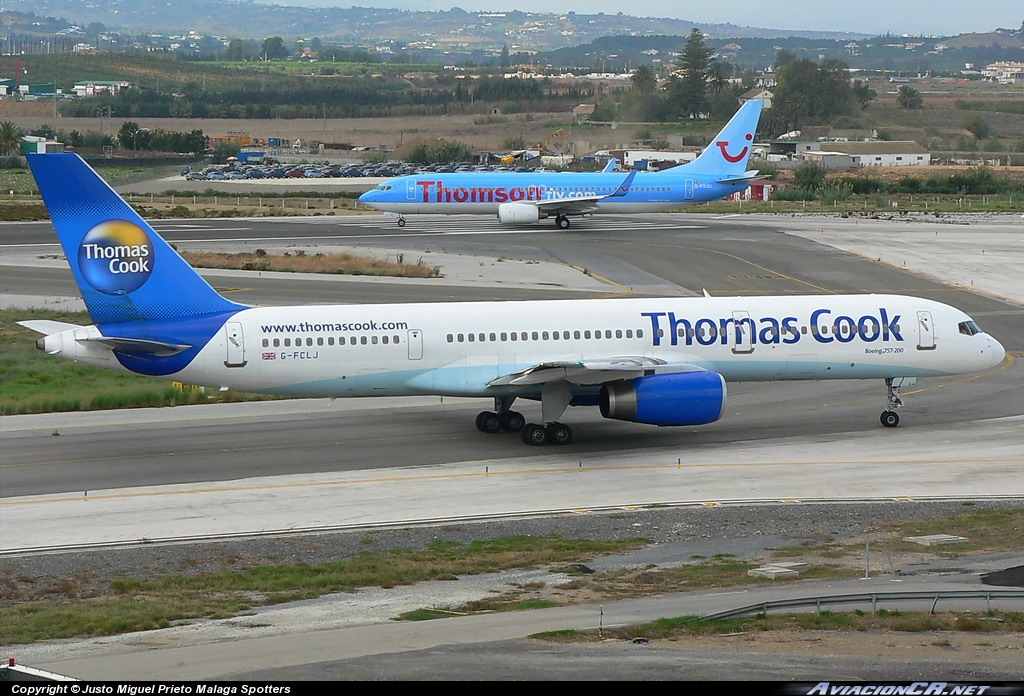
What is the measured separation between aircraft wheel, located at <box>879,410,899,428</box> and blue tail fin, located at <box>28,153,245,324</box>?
19.7 metres

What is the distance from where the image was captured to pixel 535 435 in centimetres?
3638

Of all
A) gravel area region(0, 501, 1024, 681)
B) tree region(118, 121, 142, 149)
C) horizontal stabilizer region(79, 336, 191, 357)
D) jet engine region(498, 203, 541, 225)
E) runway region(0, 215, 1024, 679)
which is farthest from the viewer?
tree region(118, 121, 142, 149)

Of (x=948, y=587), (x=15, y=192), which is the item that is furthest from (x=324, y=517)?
(x=15, y=192)

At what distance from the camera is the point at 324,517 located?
29.6m

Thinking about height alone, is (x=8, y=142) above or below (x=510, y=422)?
above

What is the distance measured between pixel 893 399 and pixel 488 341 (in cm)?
1224

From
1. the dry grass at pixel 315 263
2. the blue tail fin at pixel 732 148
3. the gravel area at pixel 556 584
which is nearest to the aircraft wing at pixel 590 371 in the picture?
the gravel area at pixel 556 584

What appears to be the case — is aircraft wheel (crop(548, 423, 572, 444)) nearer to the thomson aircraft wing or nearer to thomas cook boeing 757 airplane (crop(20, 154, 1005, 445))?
thomas cook boeing 757 airplane (crop(20, 154, 1005, 445))

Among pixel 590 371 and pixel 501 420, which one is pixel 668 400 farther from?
pixel 501 420

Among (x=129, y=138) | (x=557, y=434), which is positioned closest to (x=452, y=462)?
(x=557, y=434)

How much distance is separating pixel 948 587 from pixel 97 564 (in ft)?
51.2

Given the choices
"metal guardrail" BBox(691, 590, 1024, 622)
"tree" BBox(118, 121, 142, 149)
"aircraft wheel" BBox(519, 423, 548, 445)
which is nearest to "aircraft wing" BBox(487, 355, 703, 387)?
"aircraft wheel" BBox(519, 423, 548, 445)

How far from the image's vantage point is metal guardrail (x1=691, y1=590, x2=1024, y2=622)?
19750 mm

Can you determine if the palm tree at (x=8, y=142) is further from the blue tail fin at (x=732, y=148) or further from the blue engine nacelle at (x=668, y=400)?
the blue engine nacelle at (x=668, y=400)
